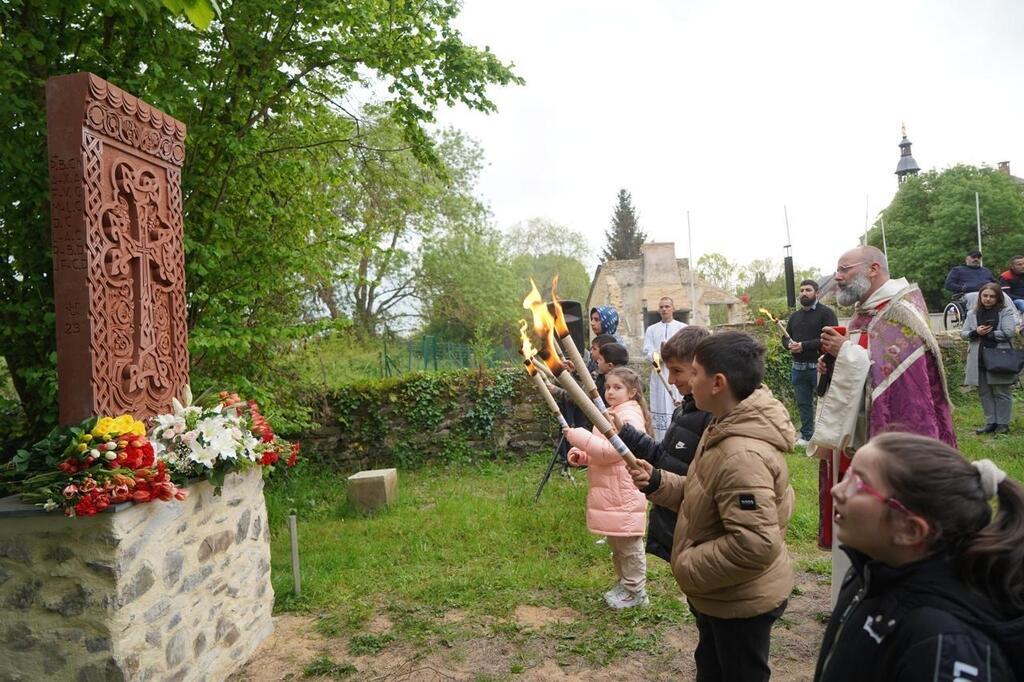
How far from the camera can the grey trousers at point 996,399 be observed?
8703 mm

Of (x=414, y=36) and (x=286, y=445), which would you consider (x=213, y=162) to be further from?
(x=286, y=445)

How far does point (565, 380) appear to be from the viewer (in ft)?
6.36

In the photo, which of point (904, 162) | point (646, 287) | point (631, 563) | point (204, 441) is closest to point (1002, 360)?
point (631, 563)

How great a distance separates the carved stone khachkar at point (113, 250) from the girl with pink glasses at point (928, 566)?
3540 mm

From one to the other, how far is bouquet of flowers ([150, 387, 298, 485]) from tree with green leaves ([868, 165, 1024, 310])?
1338 inches

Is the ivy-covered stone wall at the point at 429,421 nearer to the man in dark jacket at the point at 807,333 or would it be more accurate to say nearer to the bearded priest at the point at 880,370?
the man in dark jacket at the point at 807,333

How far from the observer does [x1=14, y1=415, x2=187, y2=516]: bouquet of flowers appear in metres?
3.05

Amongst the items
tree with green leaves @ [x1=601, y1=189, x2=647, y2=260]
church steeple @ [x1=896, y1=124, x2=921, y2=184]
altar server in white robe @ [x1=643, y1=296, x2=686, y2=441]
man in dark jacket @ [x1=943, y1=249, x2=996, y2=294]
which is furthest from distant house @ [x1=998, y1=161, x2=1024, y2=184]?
altar server in white robe @ [x1=643, y1=296, x2=686, y2=441]

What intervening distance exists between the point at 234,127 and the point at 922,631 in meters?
6.48

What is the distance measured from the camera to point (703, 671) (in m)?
2.77

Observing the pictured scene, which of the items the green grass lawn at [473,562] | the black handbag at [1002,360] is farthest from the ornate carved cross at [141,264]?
the black handbag at [1002,360]

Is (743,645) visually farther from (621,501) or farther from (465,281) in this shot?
(465,281)

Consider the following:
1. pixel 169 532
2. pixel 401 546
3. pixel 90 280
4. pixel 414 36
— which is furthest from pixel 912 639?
pixel 414 36

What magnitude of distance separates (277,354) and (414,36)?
3.73m
